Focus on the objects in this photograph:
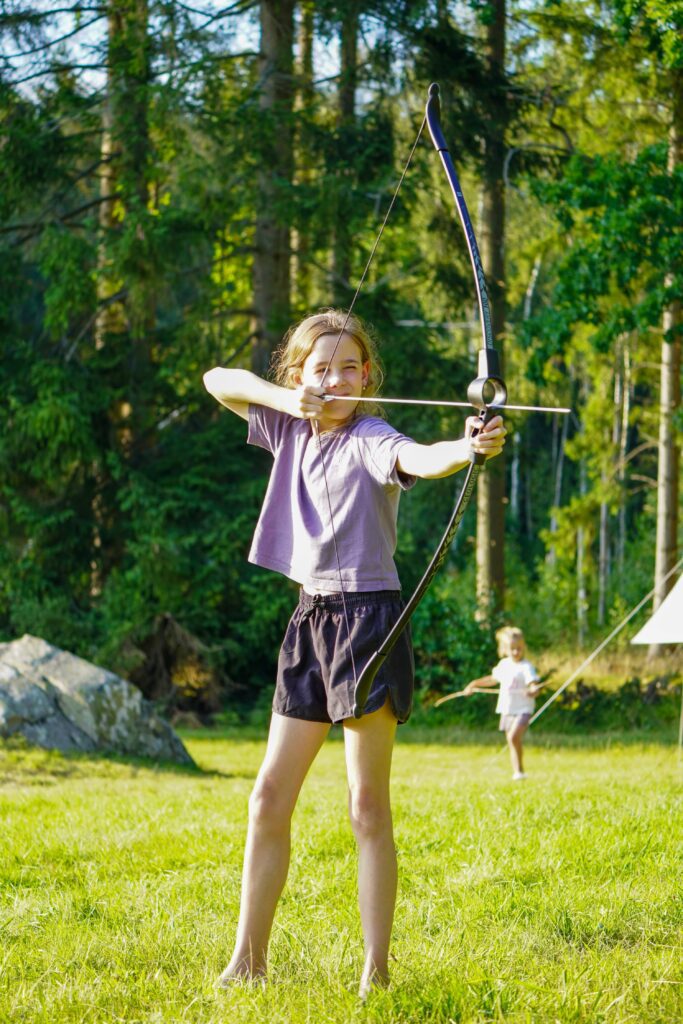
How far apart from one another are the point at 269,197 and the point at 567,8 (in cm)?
403

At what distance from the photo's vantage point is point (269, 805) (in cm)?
298

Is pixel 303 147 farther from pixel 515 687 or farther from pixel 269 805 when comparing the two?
pixel 269 805

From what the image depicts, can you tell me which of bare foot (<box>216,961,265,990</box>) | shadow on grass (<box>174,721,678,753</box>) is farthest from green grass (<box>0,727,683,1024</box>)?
shadow on grass (<box>174,721,678,753</box>)

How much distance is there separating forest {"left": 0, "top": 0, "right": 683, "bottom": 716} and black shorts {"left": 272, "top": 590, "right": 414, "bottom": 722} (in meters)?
→ 9.35

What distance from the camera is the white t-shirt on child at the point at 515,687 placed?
875 cm

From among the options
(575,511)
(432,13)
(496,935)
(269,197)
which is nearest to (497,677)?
(496,935)

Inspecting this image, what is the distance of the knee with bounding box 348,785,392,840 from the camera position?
2.93 m

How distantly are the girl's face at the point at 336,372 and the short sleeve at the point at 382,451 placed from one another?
0.09 metres

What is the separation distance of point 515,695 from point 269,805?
603 cm

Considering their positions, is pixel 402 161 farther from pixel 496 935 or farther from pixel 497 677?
pixel 496 935

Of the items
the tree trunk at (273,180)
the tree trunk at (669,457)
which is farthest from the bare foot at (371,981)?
the tree trunk at (273,180)

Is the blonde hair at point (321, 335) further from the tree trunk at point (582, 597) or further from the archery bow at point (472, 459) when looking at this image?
the tree trunk at point (582, 597)

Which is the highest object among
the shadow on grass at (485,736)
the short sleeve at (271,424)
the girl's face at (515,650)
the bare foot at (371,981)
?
the short sleeve at (271,424)

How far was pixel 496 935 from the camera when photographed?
10.9ft
